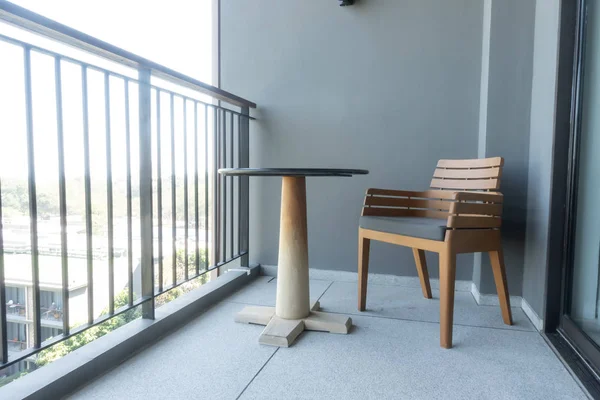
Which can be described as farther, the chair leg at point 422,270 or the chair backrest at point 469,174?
the chair leg at point 422,270

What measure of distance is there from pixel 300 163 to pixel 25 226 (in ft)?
5.44

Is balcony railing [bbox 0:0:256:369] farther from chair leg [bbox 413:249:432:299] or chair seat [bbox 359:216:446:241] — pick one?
chair leg [bbox 413:249:432:299]

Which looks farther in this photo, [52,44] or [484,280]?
[484,280]

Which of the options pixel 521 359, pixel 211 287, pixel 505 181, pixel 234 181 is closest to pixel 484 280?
pixel 505 181

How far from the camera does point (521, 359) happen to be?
1.40 metres

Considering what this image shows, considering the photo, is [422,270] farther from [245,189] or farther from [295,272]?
[245,189]

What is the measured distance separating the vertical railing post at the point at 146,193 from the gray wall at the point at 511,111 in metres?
1.62

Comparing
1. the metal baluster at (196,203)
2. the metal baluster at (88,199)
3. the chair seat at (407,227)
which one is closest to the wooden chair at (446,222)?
the chair seat at (407,227)

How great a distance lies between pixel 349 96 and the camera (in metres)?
2.46

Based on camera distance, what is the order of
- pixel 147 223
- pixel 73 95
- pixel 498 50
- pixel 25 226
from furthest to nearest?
pixel 498 50 < pixel 147 223 < pixel 73 95 < pixel 25 226

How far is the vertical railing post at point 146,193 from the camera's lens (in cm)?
153

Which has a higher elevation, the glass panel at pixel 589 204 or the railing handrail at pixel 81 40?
the railing handrail at pixel 81 40

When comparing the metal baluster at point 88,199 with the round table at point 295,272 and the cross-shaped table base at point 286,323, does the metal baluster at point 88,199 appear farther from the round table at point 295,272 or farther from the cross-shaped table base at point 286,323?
the cross-shaped table base at point 286,323

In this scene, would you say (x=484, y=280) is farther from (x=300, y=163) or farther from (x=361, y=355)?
(x=300, y=163)
